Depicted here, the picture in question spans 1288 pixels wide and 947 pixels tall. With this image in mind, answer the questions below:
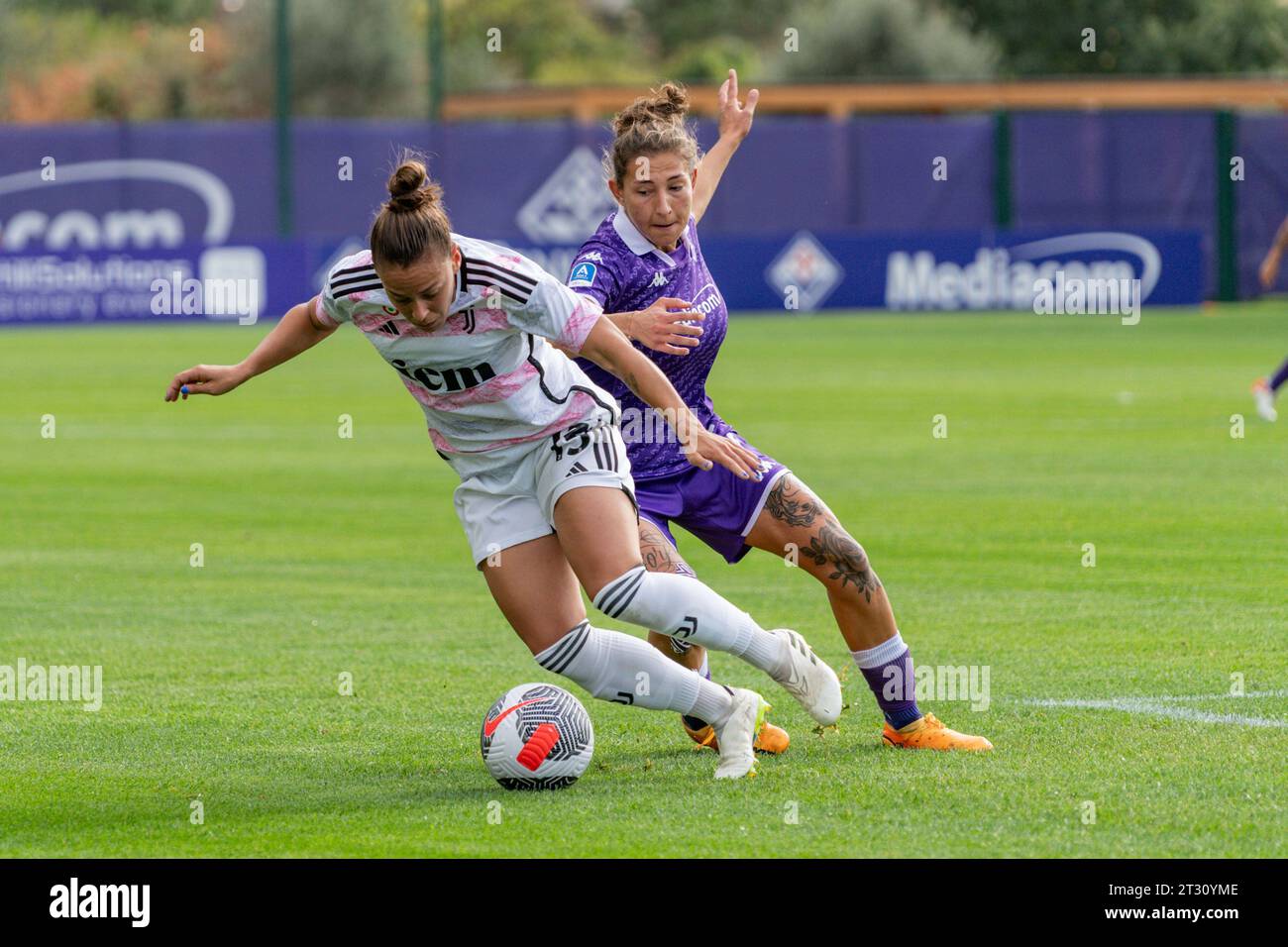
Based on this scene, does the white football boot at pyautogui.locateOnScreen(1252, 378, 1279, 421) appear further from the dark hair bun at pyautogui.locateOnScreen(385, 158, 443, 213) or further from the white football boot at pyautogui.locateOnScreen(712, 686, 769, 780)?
the dark hair bun at pyautogui.locateOnScreen(385, 158, 443, 213)

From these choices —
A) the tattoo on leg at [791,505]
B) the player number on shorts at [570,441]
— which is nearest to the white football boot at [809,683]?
the tattoo on leg at [791,505]

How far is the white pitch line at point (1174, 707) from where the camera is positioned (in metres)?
6.95

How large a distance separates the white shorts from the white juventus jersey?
0.16ft

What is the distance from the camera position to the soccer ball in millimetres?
6266

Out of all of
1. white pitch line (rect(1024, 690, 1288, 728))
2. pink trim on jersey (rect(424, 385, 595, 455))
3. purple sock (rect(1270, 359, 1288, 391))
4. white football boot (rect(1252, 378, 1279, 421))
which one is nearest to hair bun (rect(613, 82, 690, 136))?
pink trim on jersey (rect(424, 385, 595, 455))

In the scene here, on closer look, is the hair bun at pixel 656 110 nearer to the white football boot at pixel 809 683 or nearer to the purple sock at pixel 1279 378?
the white football boot at pixel 809 683

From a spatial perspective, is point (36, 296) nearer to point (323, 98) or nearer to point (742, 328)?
point (742, 328)

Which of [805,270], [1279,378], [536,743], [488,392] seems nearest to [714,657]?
[536,743]

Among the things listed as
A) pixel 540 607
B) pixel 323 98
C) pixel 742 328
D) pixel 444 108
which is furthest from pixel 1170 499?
pixel 323 98

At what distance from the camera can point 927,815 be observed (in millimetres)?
5793

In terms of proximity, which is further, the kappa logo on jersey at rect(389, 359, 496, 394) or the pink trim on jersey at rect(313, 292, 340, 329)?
the pink trim on jersey at rect(313, 292, 340, 329)

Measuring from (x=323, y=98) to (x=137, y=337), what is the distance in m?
37.1

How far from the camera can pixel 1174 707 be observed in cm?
723

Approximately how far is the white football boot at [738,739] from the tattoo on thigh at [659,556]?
45 cm
